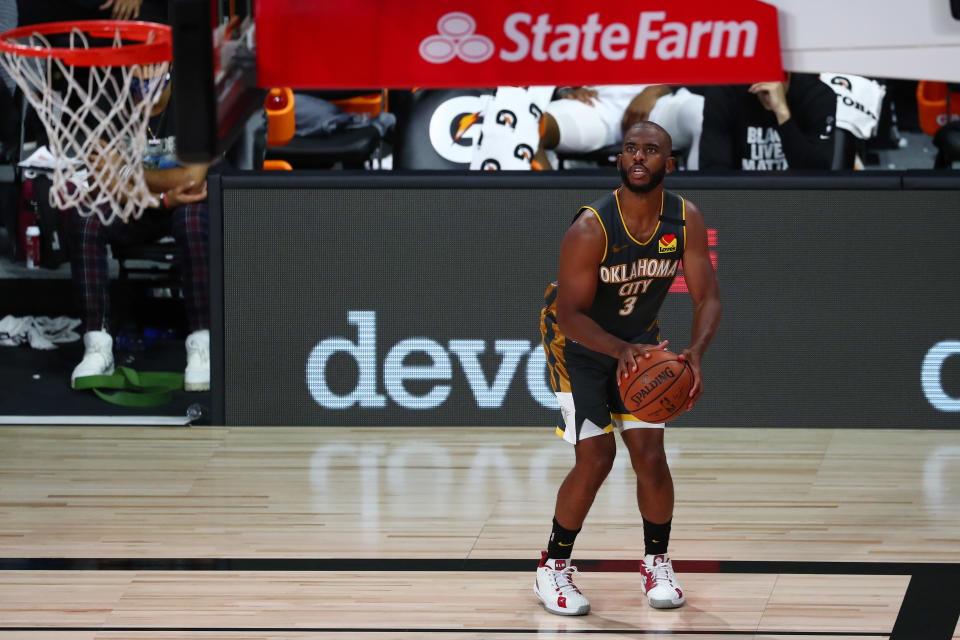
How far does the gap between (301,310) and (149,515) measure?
1492 millimetres

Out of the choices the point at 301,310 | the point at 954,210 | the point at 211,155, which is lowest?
the point at 301,310

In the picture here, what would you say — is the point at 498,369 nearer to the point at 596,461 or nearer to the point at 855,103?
the point at 596,461

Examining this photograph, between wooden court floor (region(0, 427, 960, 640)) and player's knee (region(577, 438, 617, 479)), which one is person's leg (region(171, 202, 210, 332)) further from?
player's knee (region(577, 438, 617, 479))

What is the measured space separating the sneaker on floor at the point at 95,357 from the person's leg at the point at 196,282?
43 centimetres

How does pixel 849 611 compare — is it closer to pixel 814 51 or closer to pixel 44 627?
pixel 814 51

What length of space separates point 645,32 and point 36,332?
5.38m

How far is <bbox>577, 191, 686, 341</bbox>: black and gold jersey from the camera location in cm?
445

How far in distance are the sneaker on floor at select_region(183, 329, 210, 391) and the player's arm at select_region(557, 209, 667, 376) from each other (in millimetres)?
3298

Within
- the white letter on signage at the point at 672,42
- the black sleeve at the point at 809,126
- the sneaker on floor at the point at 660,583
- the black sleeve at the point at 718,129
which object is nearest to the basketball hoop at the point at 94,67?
the white letter on signage at the point at 672,42

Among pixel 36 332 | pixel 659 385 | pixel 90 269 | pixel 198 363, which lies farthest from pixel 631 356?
pixel 36 332

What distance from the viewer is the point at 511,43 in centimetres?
379

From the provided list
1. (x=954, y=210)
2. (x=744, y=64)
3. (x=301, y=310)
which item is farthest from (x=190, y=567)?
(x=954, y=210)

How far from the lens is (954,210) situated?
21.3 ft

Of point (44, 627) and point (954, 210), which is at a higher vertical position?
point (954, 210)
